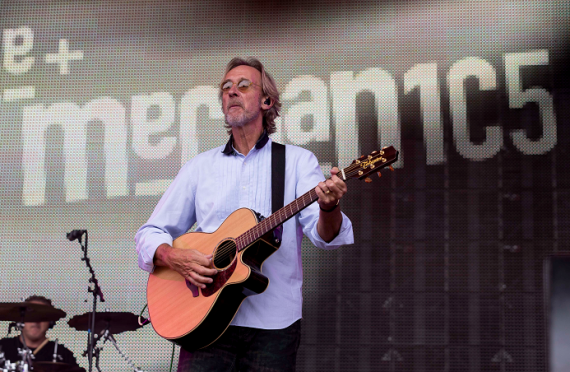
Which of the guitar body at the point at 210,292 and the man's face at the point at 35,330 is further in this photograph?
Answer: the man's face at the point at 35,330

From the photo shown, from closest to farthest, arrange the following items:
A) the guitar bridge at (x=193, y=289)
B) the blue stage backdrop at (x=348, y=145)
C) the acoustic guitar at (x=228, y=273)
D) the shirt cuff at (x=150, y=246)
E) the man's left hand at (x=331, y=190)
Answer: the man's left hand at (x=331, y=190), the acoustic guitar at (x=228, y=273), the guitar bridge at (x=193, y=289), the shirt cuff at (x=150, y=246), the blue stage backdrop at (x=348, y=145)

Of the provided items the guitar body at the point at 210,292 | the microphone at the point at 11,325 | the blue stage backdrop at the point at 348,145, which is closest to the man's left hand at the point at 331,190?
the guitar body at the point at 210,292

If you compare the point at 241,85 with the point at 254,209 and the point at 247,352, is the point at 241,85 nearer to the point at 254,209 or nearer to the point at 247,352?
the point at 254,209

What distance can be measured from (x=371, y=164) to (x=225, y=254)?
27.2 inches

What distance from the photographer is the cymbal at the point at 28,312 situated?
3969 mm

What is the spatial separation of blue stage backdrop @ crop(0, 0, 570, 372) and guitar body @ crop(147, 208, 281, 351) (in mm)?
1610

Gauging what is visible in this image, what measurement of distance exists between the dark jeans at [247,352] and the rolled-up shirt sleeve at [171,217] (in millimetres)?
508

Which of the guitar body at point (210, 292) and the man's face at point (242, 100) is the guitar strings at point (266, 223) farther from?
the man's face at point (242, 100)

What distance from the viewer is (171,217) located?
2.68m

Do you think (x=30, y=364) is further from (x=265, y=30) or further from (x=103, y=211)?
(x=265, y=30)

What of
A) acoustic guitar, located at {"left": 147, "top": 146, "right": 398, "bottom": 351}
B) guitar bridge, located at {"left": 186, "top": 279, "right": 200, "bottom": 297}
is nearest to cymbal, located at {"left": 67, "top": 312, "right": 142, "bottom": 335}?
acoustic guitar, located at {"left": 147, "top": 146, "right": 398, "bottom": 351}

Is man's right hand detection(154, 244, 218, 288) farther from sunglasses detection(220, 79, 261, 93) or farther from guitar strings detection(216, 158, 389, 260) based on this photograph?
sunglasses detection(220, 79, 261, 93)

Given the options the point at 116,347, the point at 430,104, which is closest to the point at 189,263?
the point at 116,347

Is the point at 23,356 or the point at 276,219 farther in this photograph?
the point at 23,356
